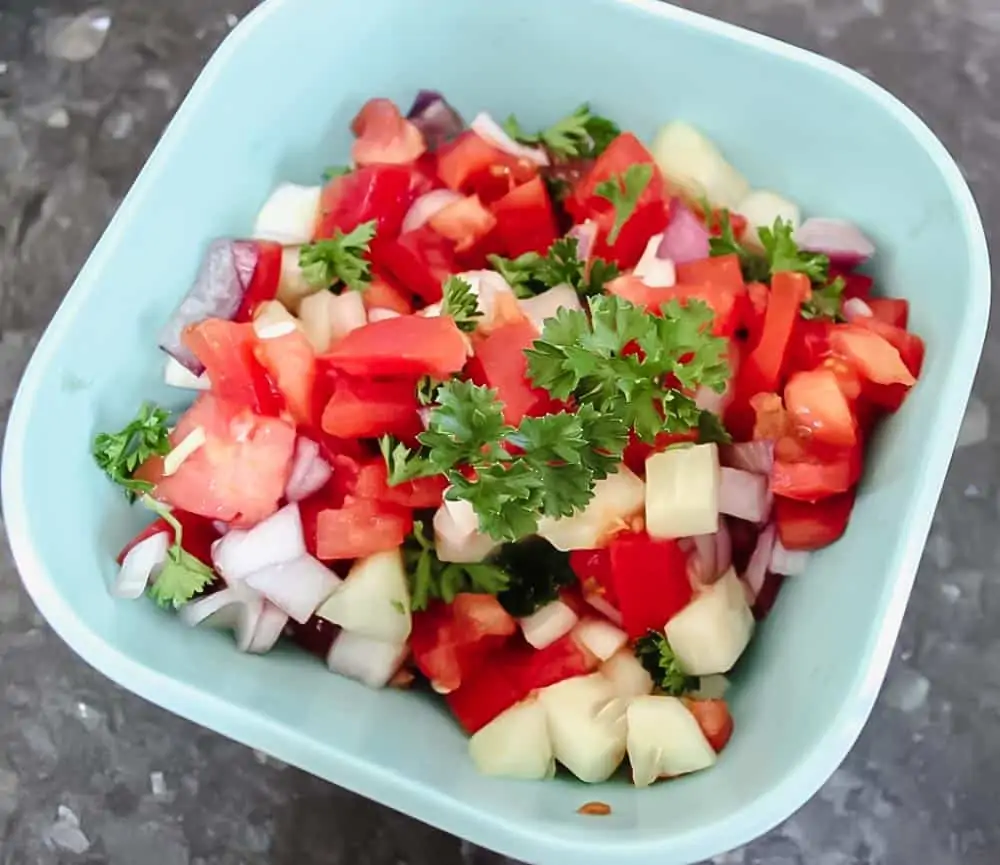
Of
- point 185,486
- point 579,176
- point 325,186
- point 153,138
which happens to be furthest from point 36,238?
point 579,176

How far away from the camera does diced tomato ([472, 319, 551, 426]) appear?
2.97 feet

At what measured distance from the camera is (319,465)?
37.3 inches

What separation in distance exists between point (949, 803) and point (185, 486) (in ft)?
2.43

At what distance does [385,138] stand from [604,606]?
49 centimetres

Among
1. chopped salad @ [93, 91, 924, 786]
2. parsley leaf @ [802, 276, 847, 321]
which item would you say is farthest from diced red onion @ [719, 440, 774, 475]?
parsley leaf @ [802, 276, 847, 321]

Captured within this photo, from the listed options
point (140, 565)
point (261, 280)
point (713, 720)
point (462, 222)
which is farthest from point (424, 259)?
point (713, 720)

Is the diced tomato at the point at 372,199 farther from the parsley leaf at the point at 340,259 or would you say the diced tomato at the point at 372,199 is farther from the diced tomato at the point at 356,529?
the diced tomato at the point at 356,529

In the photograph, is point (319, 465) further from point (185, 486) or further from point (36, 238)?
point (36, 238)

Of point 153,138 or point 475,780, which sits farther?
point 153,138

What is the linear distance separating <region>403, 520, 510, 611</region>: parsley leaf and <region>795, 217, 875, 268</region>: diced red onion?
16.3 inches

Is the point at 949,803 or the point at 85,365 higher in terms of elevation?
the point at 85,365

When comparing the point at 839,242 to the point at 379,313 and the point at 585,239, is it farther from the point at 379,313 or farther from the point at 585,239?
the point at 379,313

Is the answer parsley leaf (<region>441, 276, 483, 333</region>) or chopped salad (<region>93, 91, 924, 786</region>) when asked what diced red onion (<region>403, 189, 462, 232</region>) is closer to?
chopped salad (<region>93, 91, 924, 786</region>)

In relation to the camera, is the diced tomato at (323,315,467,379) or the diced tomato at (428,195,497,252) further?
the diced tomato at (428,195,497,252)
